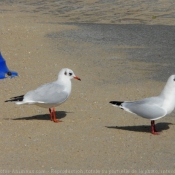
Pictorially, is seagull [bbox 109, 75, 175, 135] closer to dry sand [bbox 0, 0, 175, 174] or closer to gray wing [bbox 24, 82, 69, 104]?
dry sand [bbox 0, 0, 175, 174]

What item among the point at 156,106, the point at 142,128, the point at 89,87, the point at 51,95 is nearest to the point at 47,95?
the point at 51,95

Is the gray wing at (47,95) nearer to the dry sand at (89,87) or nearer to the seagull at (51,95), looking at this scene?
the seagull at (51,95)

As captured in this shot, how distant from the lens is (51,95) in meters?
9.00

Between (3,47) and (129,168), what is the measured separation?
26.4 ft

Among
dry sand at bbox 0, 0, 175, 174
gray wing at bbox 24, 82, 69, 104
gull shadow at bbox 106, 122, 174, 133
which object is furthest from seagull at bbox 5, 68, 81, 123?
gull shadow at bbox 106, 122, 174, 133

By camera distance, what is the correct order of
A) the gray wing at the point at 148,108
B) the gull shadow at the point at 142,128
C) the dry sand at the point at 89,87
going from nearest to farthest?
the dry sand at the point at 89,87, the gray wing at the point at 148,108, the gull shadow at the point at 142,128

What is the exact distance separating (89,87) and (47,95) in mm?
2239

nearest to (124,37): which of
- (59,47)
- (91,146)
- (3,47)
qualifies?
(59,47)

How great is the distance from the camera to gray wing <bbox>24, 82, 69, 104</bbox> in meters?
8.94

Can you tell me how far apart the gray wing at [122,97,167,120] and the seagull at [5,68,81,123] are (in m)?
0.93

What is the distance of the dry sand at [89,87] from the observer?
7711mm

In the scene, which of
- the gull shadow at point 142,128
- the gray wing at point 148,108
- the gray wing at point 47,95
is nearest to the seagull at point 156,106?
the gray wing at point 148,108

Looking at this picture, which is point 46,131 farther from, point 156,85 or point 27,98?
Answer: point 156,85

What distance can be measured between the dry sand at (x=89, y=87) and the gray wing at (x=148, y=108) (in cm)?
28
